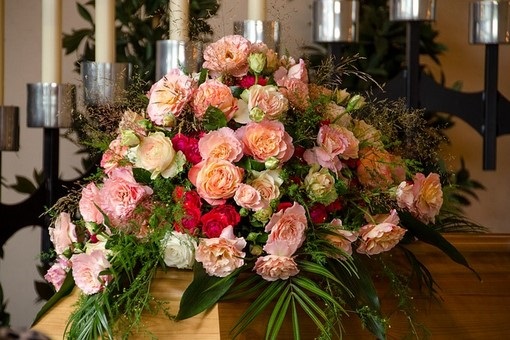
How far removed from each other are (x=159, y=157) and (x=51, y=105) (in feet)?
2.25

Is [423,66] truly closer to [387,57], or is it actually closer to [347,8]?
[387,57]

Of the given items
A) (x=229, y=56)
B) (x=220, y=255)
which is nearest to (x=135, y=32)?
(x=229, y=56)

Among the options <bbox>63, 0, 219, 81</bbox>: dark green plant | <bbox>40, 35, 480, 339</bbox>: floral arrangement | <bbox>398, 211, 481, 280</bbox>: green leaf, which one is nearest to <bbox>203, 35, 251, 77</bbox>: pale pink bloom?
<bbox>40, 35, 480, 339</bbox>: floral arrangement

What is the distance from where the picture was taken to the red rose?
1499mm

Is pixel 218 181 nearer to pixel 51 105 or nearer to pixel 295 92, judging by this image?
pixel 295 92

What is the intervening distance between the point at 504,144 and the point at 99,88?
2.19 meters

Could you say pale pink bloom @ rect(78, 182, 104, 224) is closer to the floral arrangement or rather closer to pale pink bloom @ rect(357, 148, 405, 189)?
the floral arrangement

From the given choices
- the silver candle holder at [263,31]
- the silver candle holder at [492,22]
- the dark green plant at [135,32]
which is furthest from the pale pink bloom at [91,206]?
the dark green plant at [135,32]

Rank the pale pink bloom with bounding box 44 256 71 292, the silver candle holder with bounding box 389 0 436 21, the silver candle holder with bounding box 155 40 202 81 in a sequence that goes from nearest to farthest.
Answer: the pale pink bloom with bounding box 44 256 71 292 → the silver candle holder with bounding box 155 40 202 81 → the silver candle holder with bounding box 389 0 436 21

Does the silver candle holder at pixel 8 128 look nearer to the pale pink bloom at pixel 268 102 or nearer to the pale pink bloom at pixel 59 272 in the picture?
the pale pink bloom at pixel 59 272

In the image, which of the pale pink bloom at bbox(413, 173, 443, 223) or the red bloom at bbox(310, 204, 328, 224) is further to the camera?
the pale pink bloom at bbox(413, 173, 443, 223)

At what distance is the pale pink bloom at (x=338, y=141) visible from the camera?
1.60 m

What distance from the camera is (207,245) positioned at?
1.47 m

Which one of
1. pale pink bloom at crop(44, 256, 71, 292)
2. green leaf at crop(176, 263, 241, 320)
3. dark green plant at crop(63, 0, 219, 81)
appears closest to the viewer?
green leaf at crop(176, 263, 241, 320)
